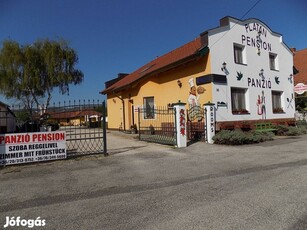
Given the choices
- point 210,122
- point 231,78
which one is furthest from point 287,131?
point 210,122

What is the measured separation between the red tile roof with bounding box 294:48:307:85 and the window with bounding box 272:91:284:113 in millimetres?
10190

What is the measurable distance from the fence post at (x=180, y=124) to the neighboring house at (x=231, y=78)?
265 centimetres

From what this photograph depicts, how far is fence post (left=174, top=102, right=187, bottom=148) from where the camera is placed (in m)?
11.6

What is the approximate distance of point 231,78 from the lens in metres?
14.7

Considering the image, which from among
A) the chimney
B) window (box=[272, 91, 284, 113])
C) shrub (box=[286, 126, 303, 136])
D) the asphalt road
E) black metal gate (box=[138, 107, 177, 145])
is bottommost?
the asphalt road

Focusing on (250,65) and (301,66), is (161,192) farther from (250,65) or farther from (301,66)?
(301,66)

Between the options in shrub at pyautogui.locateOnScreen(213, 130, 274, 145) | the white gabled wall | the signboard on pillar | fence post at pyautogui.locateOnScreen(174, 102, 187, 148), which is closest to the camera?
fence post at pyautogui.locateOnScreen(174, 102, 187, 148)

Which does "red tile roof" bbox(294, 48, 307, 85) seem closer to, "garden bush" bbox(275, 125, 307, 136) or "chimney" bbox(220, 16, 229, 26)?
"garden bush" bbox(275, 125, 307, 136)

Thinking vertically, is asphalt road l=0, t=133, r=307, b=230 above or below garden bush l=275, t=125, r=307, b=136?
below

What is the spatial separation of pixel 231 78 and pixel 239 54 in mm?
2010

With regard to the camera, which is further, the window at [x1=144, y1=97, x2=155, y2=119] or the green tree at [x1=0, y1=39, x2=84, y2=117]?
the green tree at [x1=0, y1=39, x2=84, y2=117]

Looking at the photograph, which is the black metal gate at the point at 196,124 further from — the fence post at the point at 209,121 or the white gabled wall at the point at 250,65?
the white gabled wall at the point at 250,65

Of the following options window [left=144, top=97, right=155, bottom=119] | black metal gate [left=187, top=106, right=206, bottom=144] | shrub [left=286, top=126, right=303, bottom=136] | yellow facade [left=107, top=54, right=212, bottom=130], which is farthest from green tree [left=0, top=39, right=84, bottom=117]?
shrub [left=286, top=126, right=303, bottom=136]

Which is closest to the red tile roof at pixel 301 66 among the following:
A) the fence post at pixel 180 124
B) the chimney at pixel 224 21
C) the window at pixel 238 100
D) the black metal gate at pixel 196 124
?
the window at pixel 238 100
